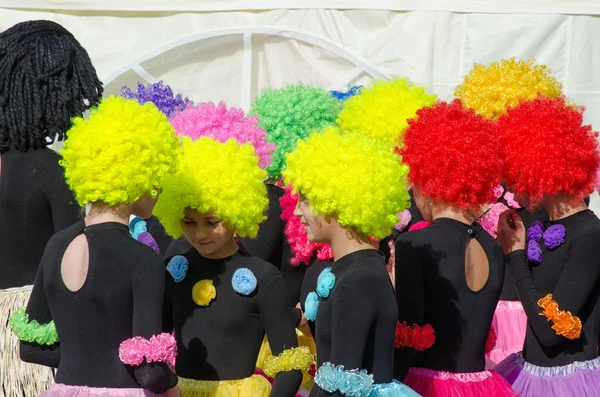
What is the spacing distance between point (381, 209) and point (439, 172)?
0.52 metres

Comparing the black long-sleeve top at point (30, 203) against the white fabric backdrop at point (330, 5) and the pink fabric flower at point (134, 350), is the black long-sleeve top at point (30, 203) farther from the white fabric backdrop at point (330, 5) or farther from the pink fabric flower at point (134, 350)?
the white fabric backdrop at point (330, 5)

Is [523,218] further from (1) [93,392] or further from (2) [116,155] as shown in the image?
(1) [93,392]

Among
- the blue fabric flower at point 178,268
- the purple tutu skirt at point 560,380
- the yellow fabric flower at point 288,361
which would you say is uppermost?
the blue fabric flower at point 178,268

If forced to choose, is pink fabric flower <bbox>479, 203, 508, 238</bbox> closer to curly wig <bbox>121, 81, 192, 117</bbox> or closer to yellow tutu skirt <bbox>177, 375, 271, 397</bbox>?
yellow tutu skirt <bbox>177, 375, 271, 397</bbox>

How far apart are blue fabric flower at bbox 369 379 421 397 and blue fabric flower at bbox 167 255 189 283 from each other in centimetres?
112

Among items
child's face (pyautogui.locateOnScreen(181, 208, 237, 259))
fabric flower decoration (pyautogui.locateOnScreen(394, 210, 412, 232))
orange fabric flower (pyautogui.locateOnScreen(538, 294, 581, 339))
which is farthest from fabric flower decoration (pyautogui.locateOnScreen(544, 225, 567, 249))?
child's face (pyautogui.locateOnScreen(181, 208, 237, 259))

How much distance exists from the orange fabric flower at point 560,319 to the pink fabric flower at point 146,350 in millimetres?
1784

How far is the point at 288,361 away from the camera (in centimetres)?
380

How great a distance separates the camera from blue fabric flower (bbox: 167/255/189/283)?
13.3ft

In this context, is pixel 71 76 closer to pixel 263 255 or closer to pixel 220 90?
pixel 263 255

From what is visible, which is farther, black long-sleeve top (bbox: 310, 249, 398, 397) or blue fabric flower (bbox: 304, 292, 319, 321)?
blue fabric flower (bbox: 304, 292, 319, 321)

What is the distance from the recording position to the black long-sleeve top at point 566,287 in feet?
13.8

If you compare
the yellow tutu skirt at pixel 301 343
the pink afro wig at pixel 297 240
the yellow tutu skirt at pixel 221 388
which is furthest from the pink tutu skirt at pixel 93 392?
the pink afro wig at pixel 297 240

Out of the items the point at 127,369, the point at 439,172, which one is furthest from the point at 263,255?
the point at 127,369
